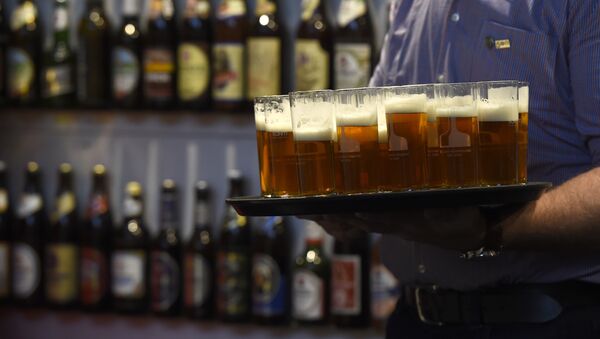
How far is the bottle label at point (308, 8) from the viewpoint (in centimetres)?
297

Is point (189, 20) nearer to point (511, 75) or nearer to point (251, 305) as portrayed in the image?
point (251, 305)

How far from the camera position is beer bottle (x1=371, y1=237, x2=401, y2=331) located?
9.41 ft

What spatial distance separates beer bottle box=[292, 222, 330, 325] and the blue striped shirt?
1.30m

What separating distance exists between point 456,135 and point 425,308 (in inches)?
16.3

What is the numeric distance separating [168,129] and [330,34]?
60 centimetres

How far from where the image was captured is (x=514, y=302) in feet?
4.77

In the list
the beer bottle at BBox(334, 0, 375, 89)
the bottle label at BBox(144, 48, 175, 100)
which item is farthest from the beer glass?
the bottle label at BBox(144, 48, 175, 100)

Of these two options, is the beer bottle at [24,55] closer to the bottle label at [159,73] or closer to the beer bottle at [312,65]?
the bottle label at [159,73]

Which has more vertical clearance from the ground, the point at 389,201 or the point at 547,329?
the point at 389,201

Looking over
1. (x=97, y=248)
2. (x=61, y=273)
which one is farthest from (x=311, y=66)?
(x=61, y=273)

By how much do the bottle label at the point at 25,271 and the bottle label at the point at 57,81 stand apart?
513 mm

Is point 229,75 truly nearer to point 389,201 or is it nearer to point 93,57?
point 93,57

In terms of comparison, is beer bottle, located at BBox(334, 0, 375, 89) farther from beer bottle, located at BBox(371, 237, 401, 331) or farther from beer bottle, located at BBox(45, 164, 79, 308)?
beer bottle, located at BBox(45, 164, 79, 308)

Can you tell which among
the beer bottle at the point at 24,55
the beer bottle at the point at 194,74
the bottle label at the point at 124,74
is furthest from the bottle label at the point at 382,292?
the beer bottle at the point at 24,55
